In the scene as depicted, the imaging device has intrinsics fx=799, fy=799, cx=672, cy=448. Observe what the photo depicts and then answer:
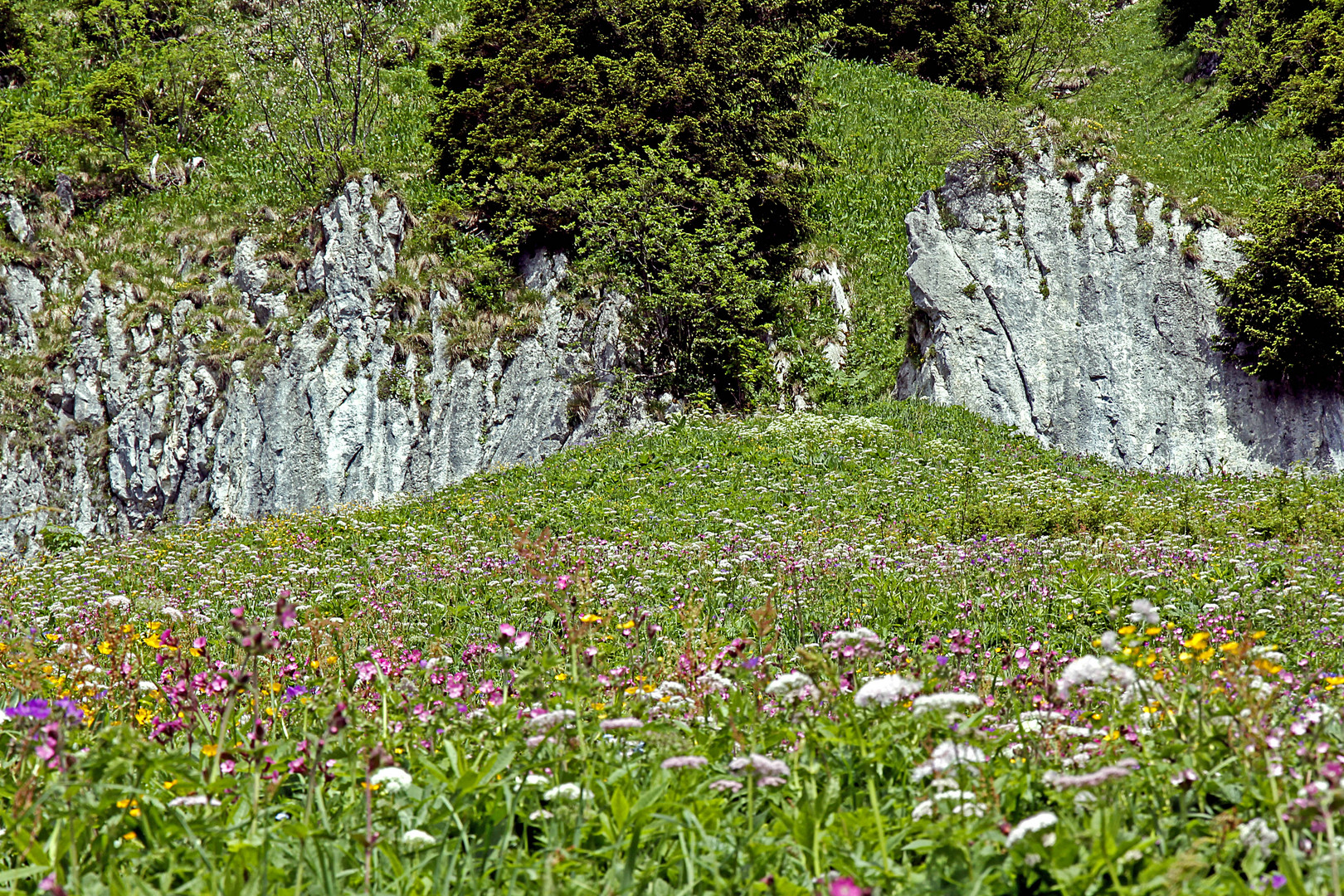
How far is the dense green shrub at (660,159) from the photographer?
739 inches

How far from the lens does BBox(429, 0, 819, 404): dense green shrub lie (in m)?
18.8

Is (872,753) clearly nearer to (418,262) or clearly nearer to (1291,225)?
(1291,225)

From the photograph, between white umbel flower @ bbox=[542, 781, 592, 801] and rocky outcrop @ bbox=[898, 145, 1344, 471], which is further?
rocky outcrop @ bbox=[898, 145, 1344, 471]

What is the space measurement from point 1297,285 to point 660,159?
13.2 m

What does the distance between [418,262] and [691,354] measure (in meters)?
7.55

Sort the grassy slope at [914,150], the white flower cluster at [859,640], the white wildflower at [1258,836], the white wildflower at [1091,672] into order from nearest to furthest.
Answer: the white wildflower at [1258,836] → the white wildflower at [1091,672] → the white flower cluster at [859,640] → the grassy slope at [914,150]

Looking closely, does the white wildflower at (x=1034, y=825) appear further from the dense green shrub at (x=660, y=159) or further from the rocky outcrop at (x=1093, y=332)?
the rocky outcrop at (x=1093, y=332)

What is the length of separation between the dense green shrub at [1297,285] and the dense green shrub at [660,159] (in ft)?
32.6

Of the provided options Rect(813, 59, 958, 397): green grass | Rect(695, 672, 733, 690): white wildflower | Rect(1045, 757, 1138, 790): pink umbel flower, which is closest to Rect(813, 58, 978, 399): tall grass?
Rect(813, 59, 958, 397): green grass

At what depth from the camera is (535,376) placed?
18609 mm

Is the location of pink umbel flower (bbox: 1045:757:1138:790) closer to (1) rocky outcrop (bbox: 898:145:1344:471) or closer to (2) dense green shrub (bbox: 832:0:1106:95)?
(1) rocky outcrop (bbox: 898:145:1344:471)

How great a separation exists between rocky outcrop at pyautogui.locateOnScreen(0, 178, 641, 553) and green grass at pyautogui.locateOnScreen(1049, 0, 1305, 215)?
537 inches

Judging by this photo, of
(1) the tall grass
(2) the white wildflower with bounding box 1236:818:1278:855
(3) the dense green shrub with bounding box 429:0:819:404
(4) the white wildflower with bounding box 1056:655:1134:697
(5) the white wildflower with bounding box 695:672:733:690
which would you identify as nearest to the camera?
(2) the white wildflower with bounding box 1236:818:1278:855

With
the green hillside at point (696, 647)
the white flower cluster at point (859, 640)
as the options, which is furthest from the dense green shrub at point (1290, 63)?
the white flower cluster at point (859, 640)
